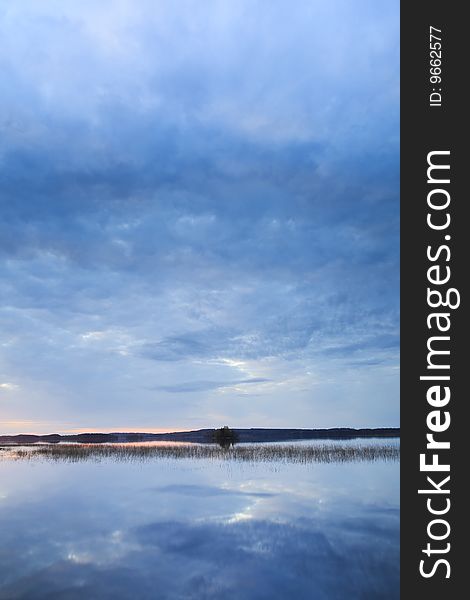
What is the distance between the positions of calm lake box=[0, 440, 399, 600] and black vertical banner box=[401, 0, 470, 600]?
7.66ft

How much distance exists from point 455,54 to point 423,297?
5601 mm

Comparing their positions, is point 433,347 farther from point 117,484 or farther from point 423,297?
point 117,484

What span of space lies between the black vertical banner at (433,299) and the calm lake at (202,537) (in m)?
2.33

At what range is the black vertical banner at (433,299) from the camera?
9.43m

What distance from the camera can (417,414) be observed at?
32.3 feet

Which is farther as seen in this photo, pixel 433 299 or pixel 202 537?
pixel 202 537

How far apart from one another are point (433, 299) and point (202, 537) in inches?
443

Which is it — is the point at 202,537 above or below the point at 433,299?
below

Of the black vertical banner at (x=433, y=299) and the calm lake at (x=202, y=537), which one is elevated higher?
the black vertical banner at (x=433, y=299)

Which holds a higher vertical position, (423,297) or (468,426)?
(423,297)

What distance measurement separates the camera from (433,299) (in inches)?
392

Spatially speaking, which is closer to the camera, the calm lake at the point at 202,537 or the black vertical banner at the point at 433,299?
the black vertical banner at the point at 433,299

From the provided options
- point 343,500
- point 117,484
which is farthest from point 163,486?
point 343,500

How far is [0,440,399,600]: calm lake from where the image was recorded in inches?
441
